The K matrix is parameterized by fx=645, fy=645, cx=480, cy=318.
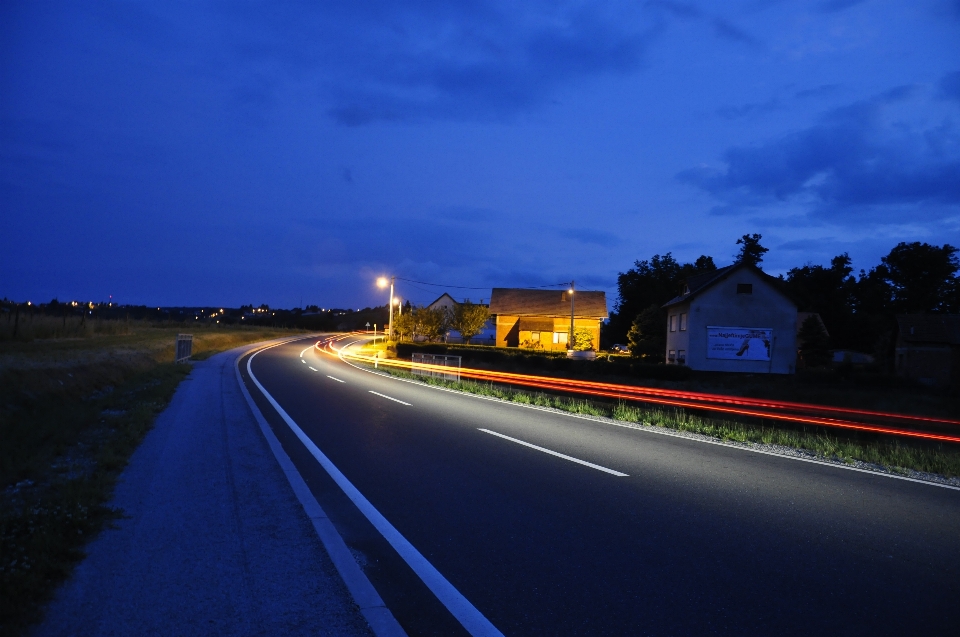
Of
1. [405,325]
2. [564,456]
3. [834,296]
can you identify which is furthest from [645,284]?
[564,456]

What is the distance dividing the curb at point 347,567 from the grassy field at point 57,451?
1883 millimetres

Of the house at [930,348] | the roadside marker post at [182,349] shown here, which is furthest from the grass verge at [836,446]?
the house at [930,348]

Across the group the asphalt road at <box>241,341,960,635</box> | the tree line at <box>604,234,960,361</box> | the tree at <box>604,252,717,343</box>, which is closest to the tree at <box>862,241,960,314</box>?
the tree line at <box>604,234,960,361</box>

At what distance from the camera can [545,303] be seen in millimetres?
67875

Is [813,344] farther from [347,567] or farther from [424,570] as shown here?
[347,567]

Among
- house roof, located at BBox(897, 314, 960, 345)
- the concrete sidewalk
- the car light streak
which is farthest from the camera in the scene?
house roof, located at BBox(897, 314, 960, 345)

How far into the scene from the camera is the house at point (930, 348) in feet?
143

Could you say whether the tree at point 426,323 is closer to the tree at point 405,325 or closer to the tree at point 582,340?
the tree at point 405,325

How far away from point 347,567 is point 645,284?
273 ft

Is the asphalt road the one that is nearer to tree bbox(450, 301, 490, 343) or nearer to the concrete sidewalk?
the concrete sidewalk

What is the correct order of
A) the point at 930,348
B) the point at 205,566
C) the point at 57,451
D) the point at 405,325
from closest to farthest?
the point at 205,566 < the point at 57,451 < the point at 930,348 < the point at 405,325

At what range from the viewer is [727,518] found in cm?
651

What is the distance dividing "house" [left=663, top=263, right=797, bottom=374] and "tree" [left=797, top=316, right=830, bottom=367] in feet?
→ 54.6

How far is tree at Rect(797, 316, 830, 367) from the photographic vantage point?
54.6m
